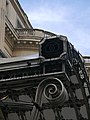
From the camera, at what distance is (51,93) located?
9203mm

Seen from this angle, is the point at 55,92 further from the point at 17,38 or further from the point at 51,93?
the point at 17,38

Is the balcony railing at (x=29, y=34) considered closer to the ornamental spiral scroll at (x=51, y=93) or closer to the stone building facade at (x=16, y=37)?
the stone building facade at (x=16, y=37)

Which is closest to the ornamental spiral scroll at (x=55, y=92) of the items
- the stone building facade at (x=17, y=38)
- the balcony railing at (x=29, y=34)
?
the stone building facade at (x=17, y=38)

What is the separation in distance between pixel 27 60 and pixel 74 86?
4.55 ft

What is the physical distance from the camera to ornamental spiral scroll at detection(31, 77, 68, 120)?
9.09 metres

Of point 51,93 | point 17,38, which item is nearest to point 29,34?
point 17,38

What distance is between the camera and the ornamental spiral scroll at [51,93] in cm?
909

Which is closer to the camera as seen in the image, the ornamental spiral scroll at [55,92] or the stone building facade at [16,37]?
the ornamental spiral scroll at [55,92]

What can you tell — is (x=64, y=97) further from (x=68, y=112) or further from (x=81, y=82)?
(x=68, y=112)

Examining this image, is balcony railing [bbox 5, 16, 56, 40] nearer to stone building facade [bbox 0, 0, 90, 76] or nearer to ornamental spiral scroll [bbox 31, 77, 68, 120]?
stone building facade [bbox 0, 0, 90, 76]

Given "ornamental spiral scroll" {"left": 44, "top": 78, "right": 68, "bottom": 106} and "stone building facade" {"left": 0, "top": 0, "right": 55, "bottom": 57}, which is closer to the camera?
"ornamental spiral scroll" {"left": 44, "top": 78, "right": 68, "bottom": 106}

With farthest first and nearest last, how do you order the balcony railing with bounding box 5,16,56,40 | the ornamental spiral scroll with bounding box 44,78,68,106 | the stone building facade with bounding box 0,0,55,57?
the balcony railing with bounding box 5,16,56,40 < the stone building facade with bounding box 0,0,55,57 < the ornamental spiral scroll with bounding box 44,78,68,106

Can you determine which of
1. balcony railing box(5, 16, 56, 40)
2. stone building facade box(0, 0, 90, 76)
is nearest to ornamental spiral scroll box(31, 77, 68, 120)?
stone building facade box(0, 0, 90, 76)

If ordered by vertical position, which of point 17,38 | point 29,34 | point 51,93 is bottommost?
point 51,93
